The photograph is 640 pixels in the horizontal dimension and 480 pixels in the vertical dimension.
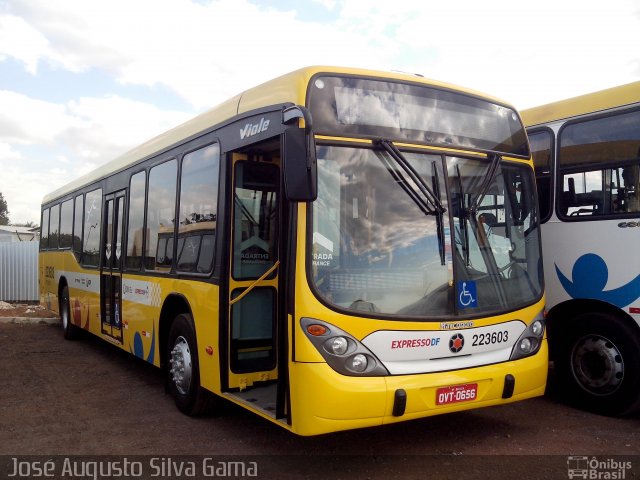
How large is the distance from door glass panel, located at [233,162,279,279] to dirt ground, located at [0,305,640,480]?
155cm

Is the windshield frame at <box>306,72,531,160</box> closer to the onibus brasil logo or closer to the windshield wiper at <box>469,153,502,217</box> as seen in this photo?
the windshield wiper at <box>469,153,502,217</box>

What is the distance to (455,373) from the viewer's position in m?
4.62

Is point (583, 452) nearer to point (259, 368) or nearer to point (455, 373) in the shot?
point (455, 373)

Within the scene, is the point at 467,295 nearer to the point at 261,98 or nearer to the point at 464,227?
the point at 464,227

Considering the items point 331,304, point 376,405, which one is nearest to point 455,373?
point 376,405

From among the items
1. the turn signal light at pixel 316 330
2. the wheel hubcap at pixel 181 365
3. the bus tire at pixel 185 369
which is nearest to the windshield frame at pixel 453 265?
the turn signal light at pixel 316 330

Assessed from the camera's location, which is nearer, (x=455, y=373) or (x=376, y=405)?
(x=376, y=405)

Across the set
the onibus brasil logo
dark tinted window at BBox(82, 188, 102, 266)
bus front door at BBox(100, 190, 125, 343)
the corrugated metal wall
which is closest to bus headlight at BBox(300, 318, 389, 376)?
the onibus brasil logo

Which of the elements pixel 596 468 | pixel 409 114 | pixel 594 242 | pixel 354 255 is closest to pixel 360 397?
pixel 354 255

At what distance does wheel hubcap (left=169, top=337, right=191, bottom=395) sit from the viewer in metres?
6.16

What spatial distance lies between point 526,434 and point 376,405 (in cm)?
201

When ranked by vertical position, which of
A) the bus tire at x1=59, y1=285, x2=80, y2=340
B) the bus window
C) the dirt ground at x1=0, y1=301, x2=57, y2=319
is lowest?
the dirt ground at x1=0, y1=301, x2=57, y2=319

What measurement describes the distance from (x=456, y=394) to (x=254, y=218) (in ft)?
7.90

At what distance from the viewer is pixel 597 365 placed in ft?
20.0
